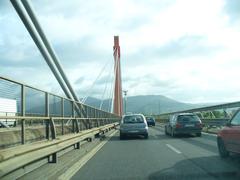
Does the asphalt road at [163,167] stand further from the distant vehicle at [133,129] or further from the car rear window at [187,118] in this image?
→ the car rear window at [187,118]

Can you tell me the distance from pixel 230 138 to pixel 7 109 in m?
5.48

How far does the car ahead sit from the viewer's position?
10852 millimetres

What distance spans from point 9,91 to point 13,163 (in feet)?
7.56

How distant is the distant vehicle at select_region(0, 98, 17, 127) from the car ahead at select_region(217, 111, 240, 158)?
515 cm

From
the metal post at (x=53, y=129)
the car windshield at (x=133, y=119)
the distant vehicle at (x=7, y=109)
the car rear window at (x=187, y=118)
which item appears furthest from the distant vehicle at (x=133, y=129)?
the distant vehicle at (x=7, y=109)

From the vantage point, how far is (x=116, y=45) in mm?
69000

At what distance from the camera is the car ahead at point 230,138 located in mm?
10852

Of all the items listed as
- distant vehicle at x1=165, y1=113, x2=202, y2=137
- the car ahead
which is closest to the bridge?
the car ahead

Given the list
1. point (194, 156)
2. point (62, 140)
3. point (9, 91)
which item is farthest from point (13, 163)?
point (194, 156)

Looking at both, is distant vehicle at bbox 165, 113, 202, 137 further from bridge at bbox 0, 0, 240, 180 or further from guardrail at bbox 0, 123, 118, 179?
guardrail at bbox 0, 123, 118, 179

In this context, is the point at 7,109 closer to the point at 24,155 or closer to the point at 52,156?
the point at 24,155

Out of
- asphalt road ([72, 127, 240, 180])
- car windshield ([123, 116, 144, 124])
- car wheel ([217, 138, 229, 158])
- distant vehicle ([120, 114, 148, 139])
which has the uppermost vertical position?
car windshield ([123, 116, 144, 124])

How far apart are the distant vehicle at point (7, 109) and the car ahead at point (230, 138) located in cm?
515

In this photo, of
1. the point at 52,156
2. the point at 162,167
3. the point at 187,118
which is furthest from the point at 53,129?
the point at 187,118
